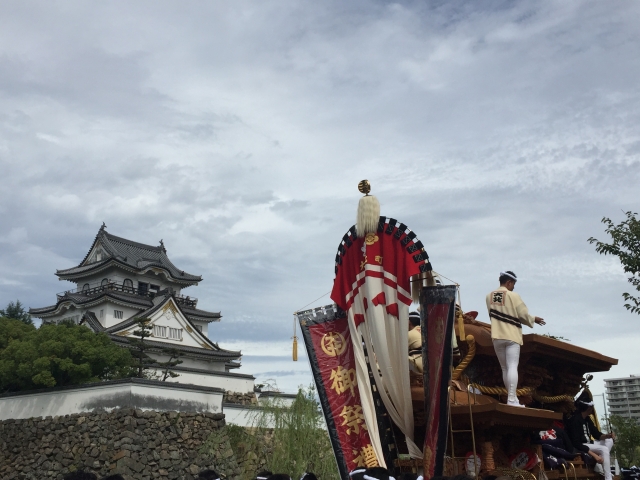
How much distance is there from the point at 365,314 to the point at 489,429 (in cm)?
180

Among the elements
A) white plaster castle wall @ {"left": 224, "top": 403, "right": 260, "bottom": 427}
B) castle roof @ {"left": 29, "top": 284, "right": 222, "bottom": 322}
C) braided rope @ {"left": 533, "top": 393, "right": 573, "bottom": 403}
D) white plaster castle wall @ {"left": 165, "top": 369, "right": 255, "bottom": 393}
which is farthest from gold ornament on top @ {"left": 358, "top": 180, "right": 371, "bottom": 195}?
castle roof @ {"left": 29, "top": 284, "right": 222, "bottom": 322}

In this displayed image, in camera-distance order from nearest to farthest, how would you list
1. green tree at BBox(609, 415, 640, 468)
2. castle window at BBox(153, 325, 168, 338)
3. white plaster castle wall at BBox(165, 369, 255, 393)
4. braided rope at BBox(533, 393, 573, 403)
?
braided rope at BBox(533, 393, 573, 403) < green tree at BBox(609, 415, 640, 468) < white plaster castle wall at BBox(165, 369, 255, 393) < castle window at BBox(153, 325, 168, 338)

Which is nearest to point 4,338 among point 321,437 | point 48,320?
point 321,437

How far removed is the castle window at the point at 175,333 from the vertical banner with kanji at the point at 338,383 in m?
28.0

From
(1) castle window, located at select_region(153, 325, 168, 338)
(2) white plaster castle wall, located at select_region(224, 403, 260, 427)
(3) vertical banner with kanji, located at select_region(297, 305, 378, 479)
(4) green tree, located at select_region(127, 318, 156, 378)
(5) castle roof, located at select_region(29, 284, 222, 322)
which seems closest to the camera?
(3) vertical banner with kanji, located at select_region(297, 305, 378, 479)

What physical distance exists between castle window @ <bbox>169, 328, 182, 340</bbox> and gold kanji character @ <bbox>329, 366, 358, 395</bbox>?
28230 millimetres

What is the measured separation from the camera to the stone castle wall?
1856cm

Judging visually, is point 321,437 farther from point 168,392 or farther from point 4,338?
point 4,338

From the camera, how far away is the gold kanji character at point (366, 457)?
7.14 m

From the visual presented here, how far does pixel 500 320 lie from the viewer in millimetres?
7078

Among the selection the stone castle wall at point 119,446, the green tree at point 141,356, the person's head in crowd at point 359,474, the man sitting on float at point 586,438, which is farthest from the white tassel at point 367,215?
the green tree at point 141,356

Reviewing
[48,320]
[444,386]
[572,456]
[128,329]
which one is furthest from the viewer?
[48,320]

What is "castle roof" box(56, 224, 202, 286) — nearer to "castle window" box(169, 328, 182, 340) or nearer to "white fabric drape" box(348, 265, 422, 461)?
"castle window" box(169, 328, 182, 340)

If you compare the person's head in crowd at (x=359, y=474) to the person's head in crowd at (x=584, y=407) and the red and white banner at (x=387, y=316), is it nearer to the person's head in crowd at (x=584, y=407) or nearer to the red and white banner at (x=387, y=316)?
the red and white banner at (x=387, y=316)
